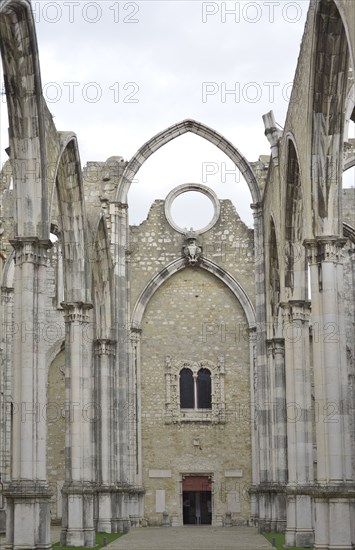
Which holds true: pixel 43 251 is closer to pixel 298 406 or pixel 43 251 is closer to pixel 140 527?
pixel 298 406

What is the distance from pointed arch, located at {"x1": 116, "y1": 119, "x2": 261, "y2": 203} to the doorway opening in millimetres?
8444

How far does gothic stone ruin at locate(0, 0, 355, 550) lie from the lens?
15.6 m

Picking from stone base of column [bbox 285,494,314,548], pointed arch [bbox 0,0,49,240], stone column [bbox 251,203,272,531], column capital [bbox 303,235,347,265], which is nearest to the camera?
pointed arch [bbox 0,0,49,240]

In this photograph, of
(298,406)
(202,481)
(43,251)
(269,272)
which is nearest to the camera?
(43,251)

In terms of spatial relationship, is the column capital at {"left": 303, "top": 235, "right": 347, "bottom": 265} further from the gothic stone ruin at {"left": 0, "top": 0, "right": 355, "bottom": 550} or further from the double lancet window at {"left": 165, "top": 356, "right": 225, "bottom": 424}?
the double lancet window at {"left": 165, "top": 356, "right": 225, "bottom": 424}

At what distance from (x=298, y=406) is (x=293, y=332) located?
1.57 metres

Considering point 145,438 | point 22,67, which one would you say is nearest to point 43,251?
point 22,67

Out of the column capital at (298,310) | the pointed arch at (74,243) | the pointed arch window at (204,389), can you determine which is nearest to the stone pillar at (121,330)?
the pointed arch window at (204,389)

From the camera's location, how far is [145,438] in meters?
29.7

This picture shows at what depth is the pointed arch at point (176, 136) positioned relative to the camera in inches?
1147

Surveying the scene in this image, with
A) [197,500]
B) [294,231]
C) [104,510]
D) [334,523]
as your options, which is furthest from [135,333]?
[334,523]

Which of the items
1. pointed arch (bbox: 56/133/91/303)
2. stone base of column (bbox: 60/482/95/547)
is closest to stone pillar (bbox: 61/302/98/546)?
stone base of column (bbox: 60/482/95/547)

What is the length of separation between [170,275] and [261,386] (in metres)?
4.58

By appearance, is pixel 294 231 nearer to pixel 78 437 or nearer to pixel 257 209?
pixel 78 437
